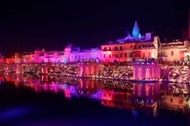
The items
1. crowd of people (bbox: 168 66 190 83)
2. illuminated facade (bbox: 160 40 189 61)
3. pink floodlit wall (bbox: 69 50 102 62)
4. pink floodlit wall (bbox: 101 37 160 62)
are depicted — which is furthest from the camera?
pink floodlit wall (bbox: 69 50 102 62)

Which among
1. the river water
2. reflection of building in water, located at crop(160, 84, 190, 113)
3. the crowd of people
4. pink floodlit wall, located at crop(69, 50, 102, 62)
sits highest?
pink floodlit wall, located at crop(69, 50, 102, 62)

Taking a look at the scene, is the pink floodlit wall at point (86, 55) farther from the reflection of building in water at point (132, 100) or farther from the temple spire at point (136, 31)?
the reflection of building in water at point (132, 100)

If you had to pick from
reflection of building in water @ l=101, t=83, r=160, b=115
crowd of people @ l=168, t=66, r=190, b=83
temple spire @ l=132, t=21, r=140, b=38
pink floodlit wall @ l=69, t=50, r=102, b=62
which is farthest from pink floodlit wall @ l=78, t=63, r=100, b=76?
reflection of building in water @ l=101, t=83, r=160, b=115

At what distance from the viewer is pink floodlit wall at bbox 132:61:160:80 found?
33.9m

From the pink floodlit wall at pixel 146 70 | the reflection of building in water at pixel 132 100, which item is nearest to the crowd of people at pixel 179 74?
the pink floodlit wall at pixel 146 70

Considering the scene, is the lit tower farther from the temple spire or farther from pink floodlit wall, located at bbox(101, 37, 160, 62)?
pink floodlit wall, located at bbox(101, 37, 160, 62)

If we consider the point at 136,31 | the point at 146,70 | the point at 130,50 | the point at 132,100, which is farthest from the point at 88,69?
the point at 132,100

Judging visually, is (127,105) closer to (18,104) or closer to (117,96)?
(117,96)

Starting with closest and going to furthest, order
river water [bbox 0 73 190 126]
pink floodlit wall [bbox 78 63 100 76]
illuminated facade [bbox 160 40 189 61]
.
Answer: river water [bbox 0 73 190 126] < illuminated facade [bbox 160 40 189 61] < pink floodlit wall [bbox 78 63 100 76]

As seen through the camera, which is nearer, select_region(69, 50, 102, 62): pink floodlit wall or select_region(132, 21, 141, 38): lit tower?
select_region(132, 21, 141, 38): lit tower

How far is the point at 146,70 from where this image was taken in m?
34.5

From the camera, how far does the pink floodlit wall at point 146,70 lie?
111 feet

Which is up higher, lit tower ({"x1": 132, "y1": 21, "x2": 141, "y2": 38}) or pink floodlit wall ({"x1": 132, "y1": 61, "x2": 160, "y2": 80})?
lit tower ({"x1": 132, "y1": 21, "x2": 141, "y2": 38})

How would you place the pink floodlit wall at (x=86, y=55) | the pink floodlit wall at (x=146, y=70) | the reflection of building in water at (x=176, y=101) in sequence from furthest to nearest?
the pink floodlit wall at (x=86, y=55) < the pink floodlit wall at (x=146, y=70) < the reflection of building in water at (x=176, y=101)
